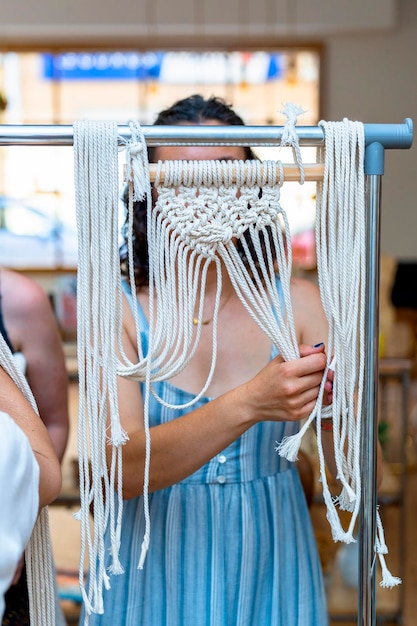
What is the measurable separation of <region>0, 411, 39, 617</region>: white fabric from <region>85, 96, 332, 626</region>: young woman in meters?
0.35

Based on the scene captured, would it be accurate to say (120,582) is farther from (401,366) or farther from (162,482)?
(401,366)

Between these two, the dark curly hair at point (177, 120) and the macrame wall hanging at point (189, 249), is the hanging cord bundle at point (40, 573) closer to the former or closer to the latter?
the macrame wall hanging at point (189, 249)

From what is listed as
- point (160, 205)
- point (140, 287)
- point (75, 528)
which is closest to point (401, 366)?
point (75, 528)

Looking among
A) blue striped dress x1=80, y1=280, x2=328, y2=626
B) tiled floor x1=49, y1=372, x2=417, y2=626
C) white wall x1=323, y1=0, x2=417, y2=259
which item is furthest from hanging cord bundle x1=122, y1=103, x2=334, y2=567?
white wall x1=323, y1=0, x2=417, y2=259

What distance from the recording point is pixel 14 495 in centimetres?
71

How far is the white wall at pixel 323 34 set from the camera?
484 centimetres

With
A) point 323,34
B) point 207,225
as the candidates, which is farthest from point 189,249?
point 323,34

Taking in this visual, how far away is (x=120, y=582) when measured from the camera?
1.16 meters

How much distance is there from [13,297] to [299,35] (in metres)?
4.15

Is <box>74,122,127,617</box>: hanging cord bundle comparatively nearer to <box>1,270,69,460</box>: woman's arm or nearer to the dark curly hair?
the dark curly hair

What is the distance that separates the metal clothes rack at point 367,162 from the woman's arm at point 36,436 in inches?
10.3

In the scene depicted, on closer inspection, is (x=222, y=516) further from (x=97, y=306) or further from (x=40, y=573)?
(x=97, y=306)

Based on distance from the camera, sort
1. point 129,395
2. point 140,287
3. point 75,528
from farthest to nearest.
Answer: point 75,528, point 140,287, point 129,395

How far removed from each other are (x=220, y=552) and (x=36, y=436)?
441 millimetres
